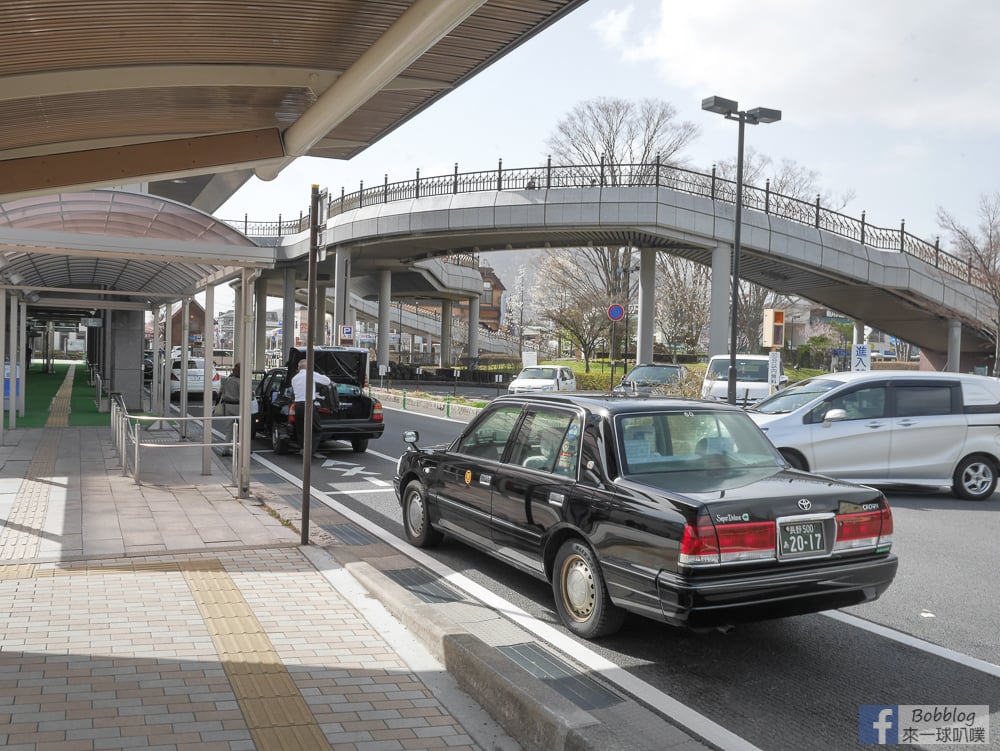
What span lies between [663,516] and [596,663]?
1.04 metres

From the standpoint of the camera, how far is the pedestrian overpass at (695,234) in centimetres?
2852

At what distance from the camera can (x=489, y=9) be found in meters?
4.98

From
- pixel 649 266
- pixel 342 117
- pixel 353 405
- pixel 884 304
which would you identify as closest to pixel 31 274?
pixel 353 405

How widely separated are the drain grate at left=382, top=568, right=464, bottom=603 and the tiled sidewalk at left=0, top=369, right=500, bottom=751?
0.53 metres

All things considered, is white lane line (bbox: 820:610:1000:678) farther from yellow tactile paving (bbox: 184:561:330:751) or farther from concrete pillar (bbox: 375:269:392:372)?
concrete pillar (bbox: 375:269:392:372)

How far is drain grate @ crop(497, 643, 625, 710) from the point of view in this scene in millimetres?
4332

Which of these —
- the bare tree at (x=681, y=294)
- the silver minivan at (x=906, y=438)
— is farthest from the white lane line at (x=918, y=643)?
the bare tree at (x=681, y=294)

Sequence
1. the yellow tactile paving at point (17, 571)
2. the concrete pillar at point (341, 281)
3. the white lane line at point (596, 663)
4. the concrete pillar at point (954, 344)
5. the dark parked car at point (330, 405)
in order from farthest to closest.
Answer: the concrete pillar at point (341, 281) < the concrete pillar at point (954, 344) < the dark parked car at point (330, 405) < the yellow tactile paving at point (17, 571) < the white lane line at point (596, 663)

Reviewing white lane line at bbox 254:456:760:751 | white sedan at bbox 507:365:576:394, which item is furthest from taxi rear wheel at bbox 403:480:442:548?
white sedan at bbox 507:365:576:394

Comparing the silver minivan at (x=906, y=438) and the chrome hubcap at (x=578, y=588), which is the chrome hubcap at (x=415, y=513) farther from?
the silver minivan at (x=906, y=438)

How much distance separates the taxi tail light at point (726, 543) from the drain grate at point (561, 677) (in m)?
0.84

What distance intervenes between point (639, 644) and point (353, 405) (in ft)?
33.6

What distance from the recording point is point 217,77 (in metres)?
5.75

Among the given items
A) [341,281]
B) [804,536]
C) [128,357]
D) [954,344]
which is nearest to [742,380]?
[954,344]
